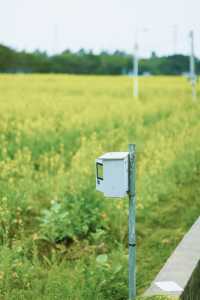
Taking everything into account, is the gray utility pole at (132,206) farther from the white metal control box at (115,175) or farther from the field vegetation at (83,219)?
the field vegetation at (83,219)

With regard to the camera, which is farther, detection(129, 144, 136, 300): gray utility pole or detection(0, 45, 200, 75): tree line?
detection(0, 45, 200, 75): tree line

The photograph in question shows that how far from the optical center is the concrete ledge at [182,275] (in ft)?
14.8

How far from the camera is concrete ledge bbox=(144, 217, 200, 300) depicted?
4500 millimetres

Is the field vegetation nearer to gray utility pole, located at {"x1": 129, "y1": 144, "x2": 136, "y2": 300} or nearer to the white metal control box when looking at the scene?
gray utility pole, located at {"x1": 129, "y1": 144, "x2": 136, "y2": 300}

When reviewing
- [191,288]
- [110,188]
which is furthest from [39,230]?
[110,188]

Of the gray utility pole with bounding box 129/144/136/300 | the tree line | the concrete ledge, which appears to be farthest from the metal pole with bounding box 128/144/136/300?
the tree line

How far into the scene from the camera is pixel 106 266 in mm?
5148

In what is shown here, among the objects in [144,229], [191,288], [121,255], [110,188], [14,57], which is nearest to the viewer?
[110,188]

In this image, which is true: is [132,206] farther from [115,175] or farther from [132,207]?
[115,175]

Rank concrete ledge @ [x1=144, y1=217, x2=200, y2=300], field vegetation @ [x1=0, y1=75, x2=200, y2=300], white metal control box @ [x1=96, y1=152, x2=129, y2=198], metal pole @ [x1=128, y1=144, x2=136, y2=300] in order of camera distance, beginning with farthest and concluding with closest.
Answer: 1. field vegetation @ [x1=0, y1=75, x2=200, y2=300]
2. concrete ledge @ [x1=144, y1=217, x2=200, y2=300]
3. metal pole @ [x1=128, y1=144, x2=136, y2=300]
4. white metal control box @ [x1=96, y1=152, x2=129, y2=198]

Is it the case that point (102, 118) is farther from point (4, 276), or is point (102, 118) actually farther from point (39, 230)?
point (4, 276)

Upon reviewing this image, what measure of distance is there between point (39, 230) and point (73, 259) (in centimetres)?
69

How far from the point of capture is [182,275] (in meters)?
4.80

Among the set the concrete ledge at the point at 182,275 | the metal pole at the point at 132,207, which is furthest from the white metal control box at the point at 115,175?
the concrete ledge at the point at 182,275
